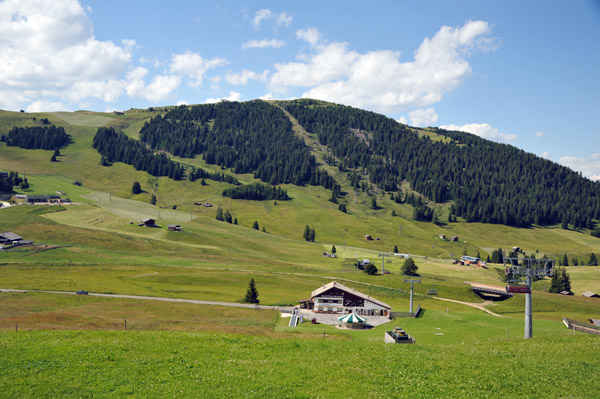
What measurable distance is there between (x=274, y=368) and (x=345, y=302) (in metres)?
54.5

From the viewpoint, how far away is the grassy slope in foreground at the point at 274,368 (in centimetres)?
2455

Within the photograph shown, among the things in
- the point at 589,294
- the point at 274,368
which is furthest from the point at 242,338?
the point at 589,294

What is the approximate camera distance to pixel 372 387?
24938 mm

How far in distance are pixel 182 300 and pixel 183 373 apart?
6317 centimetres

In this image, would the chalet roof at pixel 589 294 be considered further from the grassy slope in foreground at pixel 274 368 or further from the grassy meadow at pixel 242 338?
the grassy slope in foreground at pixel 274 368

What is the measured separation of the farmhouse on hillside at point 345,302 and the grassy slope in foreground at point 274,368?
44.1 metres

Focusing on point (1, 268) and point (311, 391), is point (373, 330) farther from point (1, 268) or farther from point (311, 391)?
point (1, 268)

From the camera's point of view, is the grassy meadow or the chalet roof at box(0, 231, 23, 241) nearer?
the grassy meadow

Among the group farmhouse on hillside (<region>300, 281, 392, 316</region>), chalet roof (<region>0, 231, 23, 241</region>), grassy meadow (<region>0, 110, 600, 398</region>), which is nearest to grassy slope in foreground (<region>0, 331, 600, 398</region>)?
grassy meadow (<region>0, 110, 600, 398</region>)

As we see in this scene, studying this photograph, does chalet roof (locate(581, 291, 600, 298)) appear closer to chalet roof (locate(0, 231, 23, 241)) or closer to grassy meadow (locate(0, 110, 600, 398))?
grassy meadow (locate(0, 110, 600, 398))

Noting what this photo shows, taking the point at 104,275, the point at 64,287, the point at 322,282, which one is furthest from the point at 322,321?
the point at 104,275

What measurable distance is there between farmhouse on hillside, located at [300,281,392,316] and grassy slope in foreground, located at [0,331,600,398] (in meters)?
44.1

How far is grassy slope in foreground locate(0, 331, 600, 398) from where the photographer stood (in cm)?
2455

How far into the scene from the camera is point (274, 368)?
2833 cm
